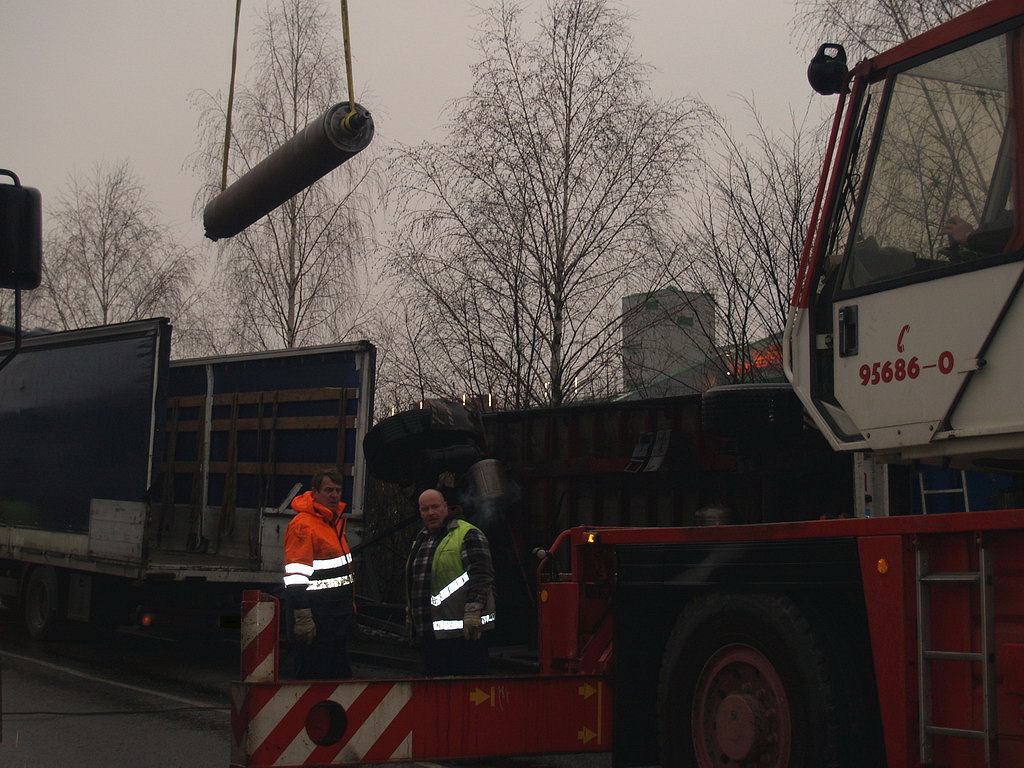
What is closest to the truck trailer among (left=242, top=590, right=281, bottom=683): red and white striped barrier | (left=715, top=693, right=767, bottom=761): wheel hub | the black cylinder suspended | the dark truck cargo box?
the dark truck cargo box

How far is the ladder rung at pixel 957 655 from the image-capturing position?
3.98 m

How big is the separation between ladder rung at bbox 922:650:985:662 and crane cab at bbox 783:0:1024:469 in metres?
0.65

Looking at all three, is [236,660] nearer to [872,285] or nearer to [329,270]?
[872,285]

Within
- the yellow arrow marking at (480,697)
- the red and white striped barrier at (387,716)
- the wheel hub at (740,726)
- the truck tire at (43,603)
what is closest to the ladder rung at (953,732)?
the wheel hub at (740,726)

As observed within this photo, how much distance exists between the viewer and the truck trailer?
11.1 metres

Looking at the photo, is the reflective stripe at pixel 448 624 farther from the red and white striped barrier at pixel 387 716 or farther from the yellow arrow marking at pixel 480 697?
the yellow arrow marking at pixel 480 697

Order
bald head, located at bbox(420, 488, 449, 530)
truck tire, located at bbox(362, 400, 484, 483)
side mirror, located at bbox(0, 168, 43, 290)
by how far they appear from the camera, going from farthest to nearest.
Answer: truck tire, located at bbox(362, 400, 484, 483), bald head, located at bbox(420, 488, 449, 530), side mirror, located at bbox(0, 168, 43, 290)

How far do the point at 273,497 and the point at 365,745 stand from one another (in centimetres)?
680

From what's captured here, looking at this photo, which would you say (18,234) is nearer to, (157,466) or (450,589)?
(450,589)

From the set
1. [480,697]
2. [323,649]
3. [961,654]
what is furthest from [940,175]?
[323,649]

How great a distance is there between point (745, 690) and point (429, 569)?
9.15 feet

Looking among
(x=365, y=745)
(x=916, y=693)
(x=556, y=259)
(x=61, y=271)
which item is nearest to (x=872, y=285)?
(x=916, y=693)

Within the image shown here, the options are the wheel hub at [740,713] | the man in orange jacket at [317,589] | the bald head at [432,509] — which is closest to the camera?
the wheel hub at [740,713]

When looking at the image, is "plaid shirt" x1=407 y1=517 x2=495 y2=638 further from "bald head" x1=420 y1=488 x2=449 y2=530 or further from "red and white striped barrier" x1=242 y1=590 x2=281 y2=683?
"red and white striped barrier" x1=242 y1=590 x2=281 y2=683
